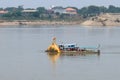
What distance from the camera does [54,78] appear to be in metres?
31.6

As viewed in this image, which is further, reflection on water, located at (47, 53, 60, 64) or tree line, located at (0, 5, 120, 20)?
tree line, located at (0, 5, 120, 20)

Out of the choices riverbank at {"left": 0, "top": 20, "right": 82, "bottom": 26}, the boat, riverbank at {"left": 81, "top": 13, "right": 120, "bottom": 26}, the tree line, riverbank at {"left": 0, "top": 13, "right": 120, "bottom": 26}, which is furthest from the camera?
the tree line

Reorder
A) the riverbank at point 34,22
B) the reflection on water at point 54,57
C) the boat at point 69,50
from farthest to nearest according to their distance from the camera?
the riverbank at point 34,22, the boat at point 69,50, the reflection on water at point 54,57

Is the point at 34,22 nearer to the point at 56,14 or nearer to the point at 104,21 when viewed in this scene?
the point at 104,21

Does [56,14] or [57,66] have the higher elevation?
[57,66]

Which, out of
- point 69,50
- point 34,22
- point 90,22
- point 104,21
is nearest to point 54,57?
point 69,50

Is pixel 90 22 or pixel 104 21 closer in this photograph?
pixel 104 21

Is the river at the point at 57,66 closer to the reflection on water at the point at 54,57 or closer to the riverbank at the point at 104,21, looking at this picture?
the reflection on water at the point at 54,57

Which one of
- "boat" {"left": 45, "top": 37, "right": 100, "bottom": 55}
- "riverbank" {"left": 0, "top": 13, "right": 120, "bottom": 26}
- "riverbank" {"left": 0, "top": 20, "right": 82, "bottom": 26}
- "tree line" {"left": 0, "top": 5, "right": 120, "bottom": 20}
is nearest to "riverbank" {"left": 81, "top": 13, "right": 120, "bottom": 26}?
"riverbank" {"left": 0, "top": 13, "right": 120, "bottom": 26}

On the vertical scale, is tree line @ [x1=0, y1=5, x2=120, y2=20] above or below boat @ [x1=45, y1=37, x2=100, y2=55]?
below

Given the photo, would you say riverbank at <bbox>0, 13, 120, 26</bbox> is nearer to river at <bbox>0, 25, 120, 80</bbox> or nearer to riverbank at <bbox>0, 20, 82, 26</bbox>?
riverbank at <bbox>0, 20, 82, 26</bbox>

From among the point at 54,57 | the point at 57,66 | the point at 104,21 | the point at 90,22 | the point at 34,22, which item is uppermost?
the point at 57,66

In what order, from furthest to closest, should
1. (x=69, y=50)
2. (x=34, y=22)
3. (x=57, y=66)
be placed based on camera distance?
(x=34, y=22), (x=69, y=50), (x=57, y=66)

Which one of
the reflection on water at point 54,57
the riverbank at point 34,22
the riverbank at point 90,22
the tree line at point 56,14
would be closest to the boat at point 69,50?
the reflection on water at point 54,57
